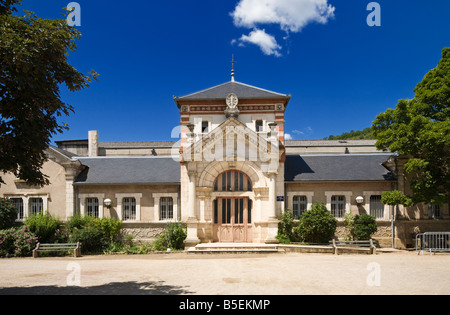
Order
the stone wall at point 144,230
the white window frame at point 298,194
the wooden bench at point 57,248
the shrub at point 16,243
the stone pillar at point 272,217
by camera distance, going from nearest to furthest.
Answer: the wooden bench at point 57,248 < the shrub at point 16,243 < the stone pillar at point 272,217 < the stone wall at point 144,230 < the white window frame at point 298,194

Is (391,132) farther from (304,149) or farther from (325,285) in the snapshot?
(304,149)

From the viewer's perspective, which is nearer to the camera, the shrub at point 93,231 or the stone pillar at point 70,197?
the shrub at point 93,231

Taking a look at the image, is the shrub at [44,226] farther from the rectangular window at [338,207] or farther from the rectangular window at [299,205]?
the rectangular window at [338,207]

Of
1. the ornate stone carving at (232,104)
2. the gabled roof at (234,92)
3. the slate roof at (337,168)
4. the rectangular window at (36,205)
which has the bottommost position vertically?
the rectangular window at (36,205)

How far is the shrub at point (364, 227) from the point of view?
20.8 metres

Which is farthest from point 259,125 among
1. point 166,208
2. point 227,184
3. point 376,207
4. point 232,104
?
point 376,207

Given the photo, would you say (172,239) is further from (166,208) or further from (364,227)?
(364,227)

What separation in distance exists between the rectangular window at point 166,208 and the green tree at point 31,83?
13089 mm

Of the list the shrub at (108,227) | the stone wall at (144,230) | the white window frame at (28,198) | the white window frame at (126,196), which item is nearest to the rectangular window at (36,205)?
the white window frame at (28,198)

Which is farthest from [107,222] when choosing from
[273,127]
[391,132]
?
[391,132]

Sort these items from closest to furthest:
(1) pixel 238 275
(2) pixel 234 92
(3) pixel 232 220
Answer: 1. (1) pixel 238 275
2. (3) pixel 232 220
3. (2) pixel 234 92

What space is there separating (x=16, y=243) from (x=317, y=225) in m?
15.9

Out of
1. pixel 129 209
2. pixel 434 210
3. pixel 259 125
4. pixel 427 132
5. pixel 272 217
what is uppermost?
pixel 259 125

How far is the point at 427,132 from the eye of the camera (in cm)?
1811
